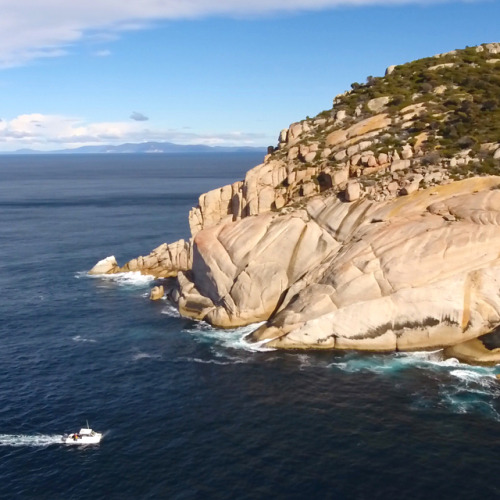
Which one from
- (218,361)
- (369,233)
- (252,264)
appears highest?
(369,233)

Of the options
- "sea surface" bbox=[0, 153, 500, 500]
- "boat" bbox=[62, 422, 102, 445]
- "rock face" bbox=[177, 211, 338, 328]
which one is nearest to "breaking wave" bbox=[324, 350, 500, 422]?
"sea surface" bbox=[0, 153, 500, 500]

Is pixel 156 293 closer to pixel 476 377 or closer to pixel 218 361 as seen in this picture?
pixel 218 361

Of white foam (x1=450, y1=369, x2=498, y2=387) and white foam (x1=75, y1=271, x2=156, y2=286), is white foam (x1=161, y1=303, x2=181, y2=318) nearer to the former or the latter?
white foam (x1=75, y1=271, x2=156, y2=286)

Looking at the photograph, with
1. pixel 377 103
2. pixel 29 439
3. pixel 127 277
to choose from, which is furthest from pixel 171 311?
pixel 377 103

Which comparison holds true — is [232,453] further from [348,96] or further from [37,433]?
[348,96]

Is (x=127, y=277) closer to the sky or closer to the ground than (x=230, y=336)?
closer to the sky

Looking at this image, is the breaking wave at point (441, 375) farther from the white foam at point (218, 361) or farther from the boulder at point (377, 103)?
the boulder at point (377, 103)

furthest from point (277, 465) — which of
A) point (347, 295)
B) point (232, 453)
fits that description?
point (347, 295)
